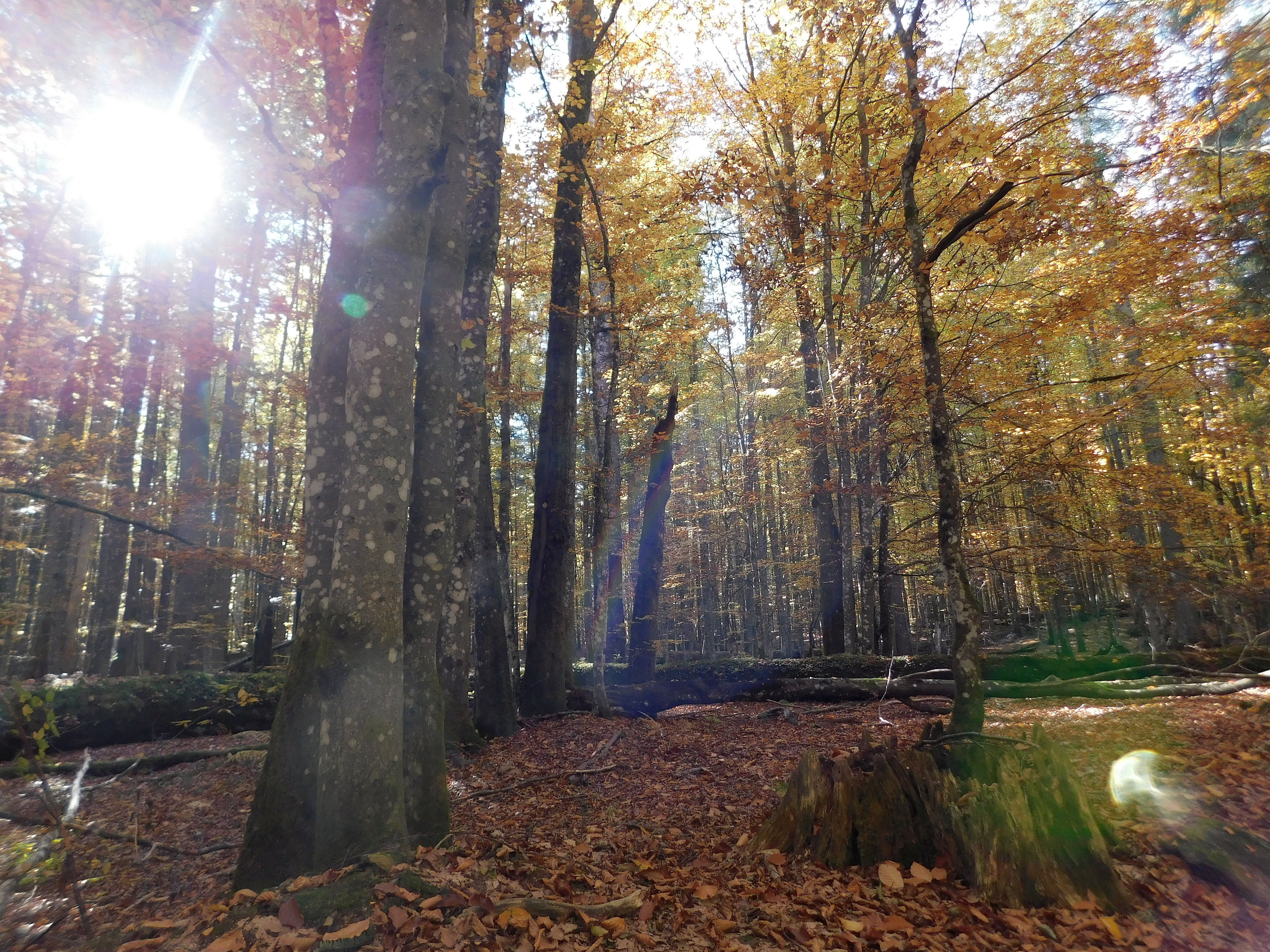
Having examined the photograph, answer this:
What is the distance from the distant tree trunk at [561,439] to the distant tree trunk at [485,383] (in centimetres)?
105

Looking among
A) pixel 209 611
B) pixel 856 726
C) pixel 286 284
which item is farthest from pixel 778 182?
pixel 286 284

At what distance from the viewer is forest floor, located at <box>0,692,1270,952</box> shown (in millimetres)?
3084

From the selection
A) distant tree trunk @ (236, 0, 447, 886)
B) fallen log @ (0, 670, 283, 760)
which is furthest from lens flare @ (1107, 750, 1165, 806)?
fallen log @ (0, 670, 283, 760)

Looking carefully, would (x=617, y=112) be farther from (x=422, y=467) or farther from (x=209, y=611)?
(x=209, y=611)

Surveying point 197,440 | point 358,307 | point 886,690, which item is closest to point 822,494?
point 886,690

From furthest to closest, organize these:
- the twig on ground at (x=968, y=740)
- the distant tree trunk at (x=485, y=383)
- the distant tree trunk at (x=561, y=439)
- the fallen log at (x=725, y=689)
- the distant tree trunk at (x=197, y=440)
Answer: the distant tree trunk at (x=197, y=440)
the distant tree trunk at (x=561, y=439)
the fallen log at (x=725, y=689)
the distant tree trunk at (x=485, y=383)
the twig on ground at (x=968, y=740)

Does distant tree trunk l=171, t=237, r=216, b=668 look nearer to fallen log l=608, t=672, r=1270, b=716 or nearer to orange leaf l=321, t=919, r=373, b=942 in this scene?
fallen log l=608, t=672, r=1270, b=716

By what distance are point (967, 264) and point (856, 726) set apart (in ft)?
25.3

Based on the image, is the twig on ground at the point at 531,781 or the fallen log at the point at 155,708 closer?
the twig on ground at the point at 531,781

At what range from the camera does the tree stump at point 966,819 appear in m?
3.62

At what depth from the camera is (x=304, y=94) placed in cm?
973

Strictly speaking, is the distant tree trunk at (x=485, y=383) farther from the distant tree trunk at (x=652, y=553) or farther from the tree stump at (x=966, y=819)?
the distant tree trunk at (x=652, y=553)

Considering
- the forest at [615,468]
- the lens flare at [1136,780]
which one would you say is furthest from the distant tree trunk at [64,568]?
the lens flare at [1136,780]

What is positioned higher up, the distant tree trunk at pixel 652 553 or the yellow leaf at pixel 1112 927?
the distant tree trunk at pixel 652 553
